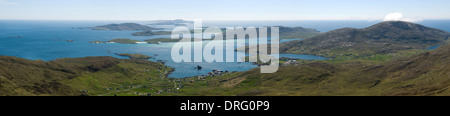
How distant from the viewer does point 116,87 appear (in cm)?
16988

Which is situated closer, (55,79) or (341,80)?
(55,79)

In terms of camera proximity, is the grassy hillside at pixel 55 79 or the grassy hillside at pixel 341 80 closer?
the grassy hillside at pixel 55 79

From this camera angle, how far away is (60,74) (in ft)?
553

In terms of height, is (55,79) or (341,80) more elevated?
(55,79)

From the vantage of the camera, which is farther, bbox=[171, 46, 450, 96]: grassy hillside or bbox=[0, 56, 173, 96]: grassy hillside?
bbox=[171, 46, 450, 96]: grassy hillside
